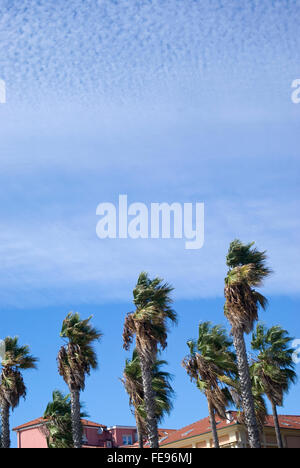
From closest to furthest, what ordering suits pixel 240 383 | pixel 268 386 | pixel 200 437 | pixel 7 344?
pixel 240 383 < pixel 268 386 < pixel 7 344 < pixel 200 437

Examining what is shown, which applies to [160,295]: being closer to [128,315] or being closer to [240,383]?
[128,315]

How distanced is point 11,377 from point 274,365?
16.0 m

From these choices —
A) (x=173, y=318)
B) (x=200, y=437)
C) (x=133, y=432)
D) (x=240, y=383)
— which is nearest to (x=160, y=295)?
(x=173, y=318)

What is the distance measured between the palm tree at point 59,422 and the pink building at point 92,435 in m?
24.9

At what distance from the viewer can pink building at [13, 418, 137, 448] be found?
62.8 m

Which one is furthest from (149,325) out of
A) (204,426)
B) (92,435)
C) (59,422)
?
(92,435)

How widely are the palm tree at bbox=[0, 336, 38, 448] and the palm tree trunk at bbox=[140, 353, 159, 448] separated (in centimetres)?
929

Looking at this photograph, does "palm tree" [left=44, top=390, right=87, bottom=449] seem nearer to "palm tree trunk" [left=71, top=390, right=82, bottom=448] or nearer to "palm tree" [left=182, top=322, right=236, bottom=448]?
"palm tree trunk" [left=71, top=390, right=82, bottom=448]

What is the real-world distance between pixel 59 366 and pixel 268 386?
484 inches

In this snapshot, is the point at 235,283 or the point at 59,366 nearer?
the point at 235,283

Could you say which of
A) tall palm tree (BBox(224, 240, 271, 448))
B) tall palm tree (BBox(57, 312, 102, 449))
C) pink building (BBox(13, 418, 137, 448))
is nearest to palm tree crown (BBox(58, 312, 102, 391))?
tall palm tree (BBox(57, 312, 102, 449))

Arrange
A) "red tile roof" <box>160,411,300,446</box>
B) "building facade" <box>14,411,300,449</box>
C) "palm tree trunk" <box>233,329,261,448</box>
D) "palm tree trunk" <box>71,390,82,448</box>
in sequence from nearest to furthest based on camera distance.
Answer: "palm tree trunk" <box>233,329,261,448</box> < "palm tree trunk" <box>71,390,82,448</box> < "building facade" <box>14,411,300,449</box> < "red tile roof" <box>160,411,300,446</box>

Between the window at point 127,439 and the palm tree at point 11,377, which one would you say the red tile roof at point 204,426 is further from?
the window at point 127,439

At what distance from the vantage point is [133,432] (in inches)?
2852
